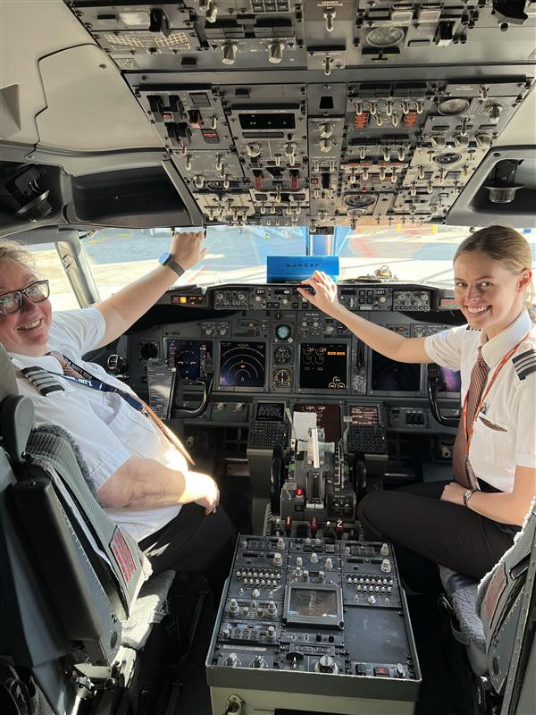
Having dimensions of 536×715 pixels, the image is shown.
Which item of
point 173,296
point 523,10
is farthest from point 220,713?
point 173,296

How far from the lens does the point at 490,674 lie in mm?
1425

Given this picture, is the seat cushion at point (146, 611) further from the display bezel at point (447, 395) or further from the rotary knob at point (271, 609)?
the display bezel at point (447, 395)

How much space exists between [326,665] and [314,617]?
0.24m

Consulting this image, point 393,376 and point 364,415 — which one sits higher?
point 393,376

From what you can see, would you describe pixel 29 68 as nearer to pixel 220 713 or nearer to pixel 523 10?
pixel 523 10

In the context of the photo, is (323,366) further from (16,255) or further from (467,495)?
(16,255)

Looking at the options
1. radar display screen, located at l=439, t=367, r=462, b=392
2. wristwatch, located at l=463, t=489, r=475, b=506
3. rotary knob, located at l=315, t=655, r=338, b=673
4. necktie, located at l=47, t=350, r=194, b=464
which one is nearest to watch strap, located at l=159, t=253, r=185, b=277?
necktie, located at l=47, t=350, r=194, b=464

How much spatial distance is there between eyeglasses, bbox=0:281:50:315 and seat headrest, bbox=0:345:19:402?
0.71m

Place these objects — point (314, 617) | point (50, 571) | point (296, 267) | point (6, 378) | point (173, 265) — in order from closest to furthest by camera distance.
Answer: point (6, 378) → point (50, 571) → point (314, 617) → point (173, 265) → point (296, 267)

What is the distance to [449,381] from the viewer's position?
3.61 metres

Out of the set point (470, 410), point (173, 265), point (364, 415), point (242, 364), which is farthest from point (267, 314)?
point (470, 410)

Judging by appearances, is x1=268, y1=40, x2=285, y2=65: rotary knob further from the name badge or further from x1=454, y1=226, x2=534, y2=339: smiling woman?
the name badge

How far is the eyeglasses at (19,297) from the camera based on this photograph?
172 cm

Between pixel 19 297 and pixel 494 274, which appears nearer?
pixel 19 297
